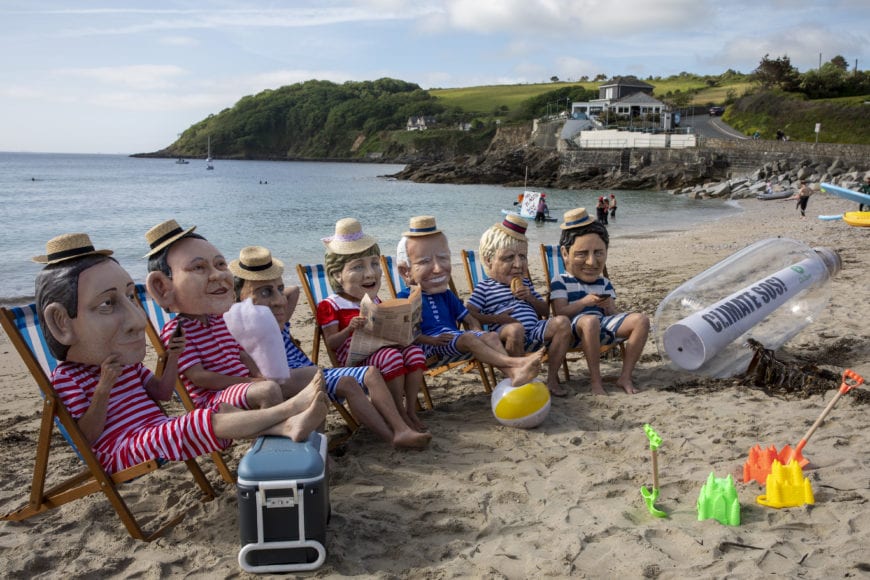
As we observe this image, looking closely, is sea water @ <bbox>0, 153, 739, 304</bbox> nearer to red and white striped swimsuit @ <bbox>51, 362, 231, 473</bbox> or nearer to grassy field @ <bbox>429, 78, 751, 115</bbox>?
red and white striped swimsuit @ <bbox>51, 362, 231, 473</bbox>

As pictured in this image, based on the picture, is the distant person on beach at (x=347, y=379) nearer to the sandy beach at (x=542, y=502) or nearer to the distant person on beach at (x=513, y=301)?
the sandy beach at (x=542, y=502)

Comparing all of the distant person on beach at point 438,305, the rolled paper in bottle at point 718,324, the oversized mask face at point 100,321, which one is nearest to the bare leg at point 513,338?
the distant person on beach at point 438,305

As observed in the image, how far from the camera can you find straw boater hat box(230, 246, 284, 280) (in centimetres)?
384

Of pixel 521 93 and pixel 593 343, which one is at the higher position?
pixel 521 93

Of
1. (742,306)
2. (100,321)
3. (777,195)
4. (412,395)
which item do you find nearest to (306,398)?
(100,321)

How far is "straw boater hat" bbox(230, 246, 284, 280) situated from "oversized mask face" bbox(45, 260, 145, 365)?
2.89ft

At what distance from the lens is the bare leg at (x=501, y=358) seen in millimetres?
4051

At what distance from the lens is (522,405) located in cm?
407

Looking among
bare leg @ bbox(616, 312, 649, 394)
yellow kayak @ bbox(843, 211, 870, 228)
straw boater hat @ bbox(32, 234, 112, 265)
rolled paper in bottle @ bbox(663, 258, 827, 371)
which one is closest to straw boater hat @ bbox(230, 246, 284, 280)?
straw boater hat @ bbox(32, 234, 112, 265)

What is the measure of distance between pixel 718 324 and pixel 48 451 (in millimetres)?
4197

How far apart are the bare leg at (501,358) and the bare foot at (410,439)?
654 mm

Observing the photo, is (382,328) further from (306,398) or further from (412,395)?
(306,398)

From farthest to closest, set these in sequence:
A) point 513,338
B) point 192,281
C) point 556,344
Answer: point 556,344, point 513,338, point 192,281

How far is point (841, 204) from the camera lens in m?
27.7
